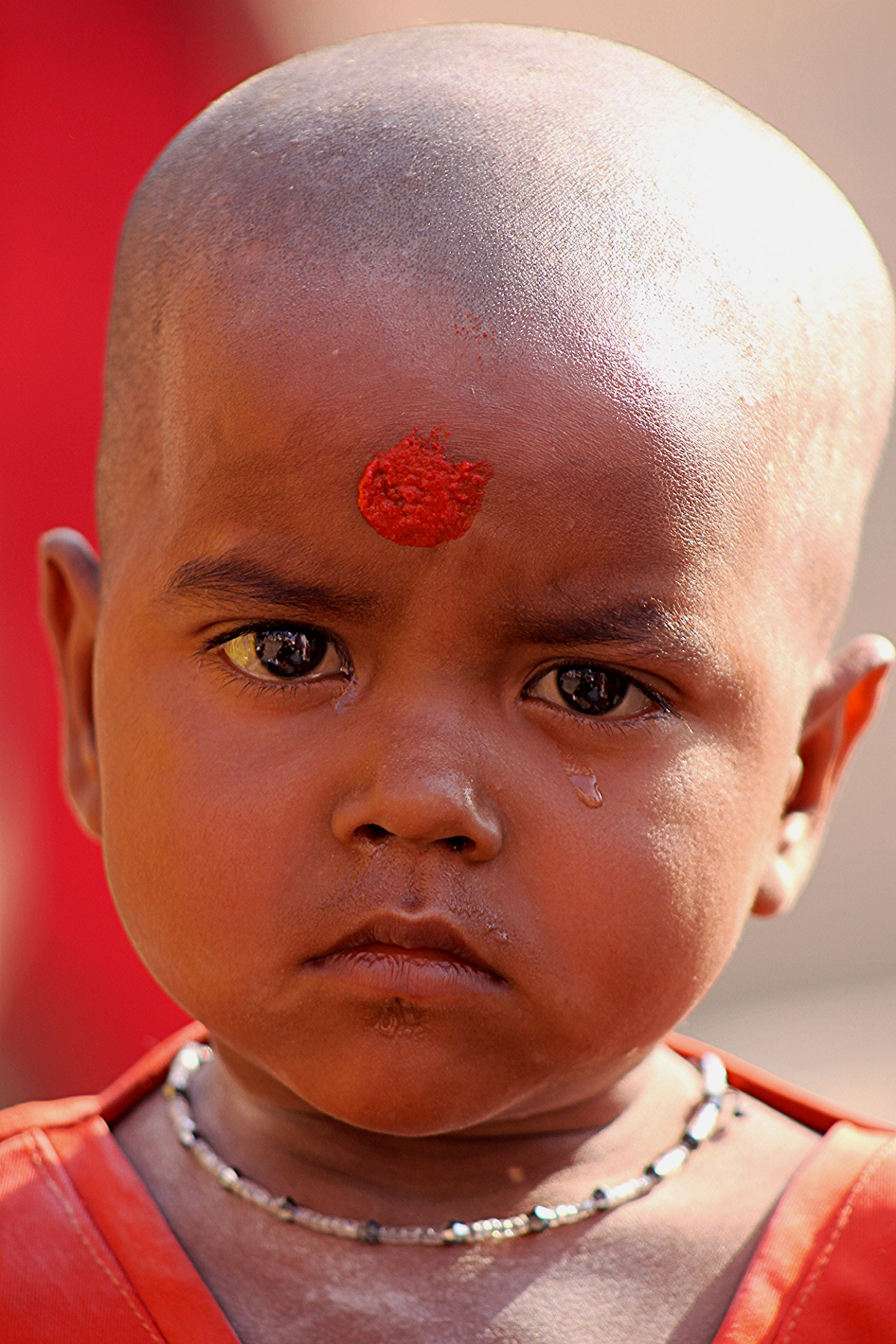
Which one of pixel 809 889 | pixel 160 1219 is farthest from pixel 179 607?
pixel 809 889

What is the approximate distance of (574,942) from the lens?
1062 mm

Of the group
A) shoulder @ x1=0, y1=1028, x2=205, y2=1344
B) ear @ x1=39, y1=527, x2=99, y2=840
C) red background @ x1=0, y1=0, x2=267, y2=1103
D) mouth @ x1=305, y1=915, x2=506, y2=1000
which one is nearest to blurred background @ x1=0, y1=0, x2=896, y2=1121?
red background @ x1=0, y1=0, x2=267, y2=1103

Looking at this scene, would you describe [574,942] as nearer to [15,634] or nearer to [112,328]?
[112,328]

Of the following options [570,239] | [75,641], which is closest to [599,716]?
[570,239]

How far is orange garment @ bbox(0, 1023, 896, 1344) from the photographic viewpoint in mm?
1136

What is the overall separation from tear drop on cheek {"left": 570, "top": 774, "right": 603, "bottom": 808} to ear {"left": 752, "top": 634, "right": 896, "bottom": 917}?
0.90 ft

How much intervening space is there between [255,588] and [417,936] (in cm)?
27

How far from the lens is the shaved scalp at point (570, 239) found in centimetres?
108

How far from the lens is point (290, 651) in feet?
3.71

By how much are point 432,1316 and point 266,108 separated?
95cm

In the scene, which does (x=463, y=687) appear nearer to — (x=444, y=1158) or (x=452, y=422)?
(x=452, y=422)

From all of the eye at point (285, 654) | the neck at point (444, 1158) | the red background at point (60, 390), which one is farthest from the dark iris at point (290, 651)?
the red background at point (60, 390)

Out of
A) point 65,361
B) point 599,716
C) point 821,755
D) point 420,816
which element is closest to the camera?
point 420,816

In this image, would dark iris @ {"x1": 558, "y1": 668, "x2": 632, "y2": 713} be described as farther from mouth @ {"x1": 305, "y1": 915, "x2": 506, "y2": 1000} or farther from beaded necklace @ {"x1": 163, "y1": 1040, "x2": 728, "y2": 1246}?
beaded necklace @ {"x1": 163, "y1": 1040, "x2": 728, "y2": 1246}
